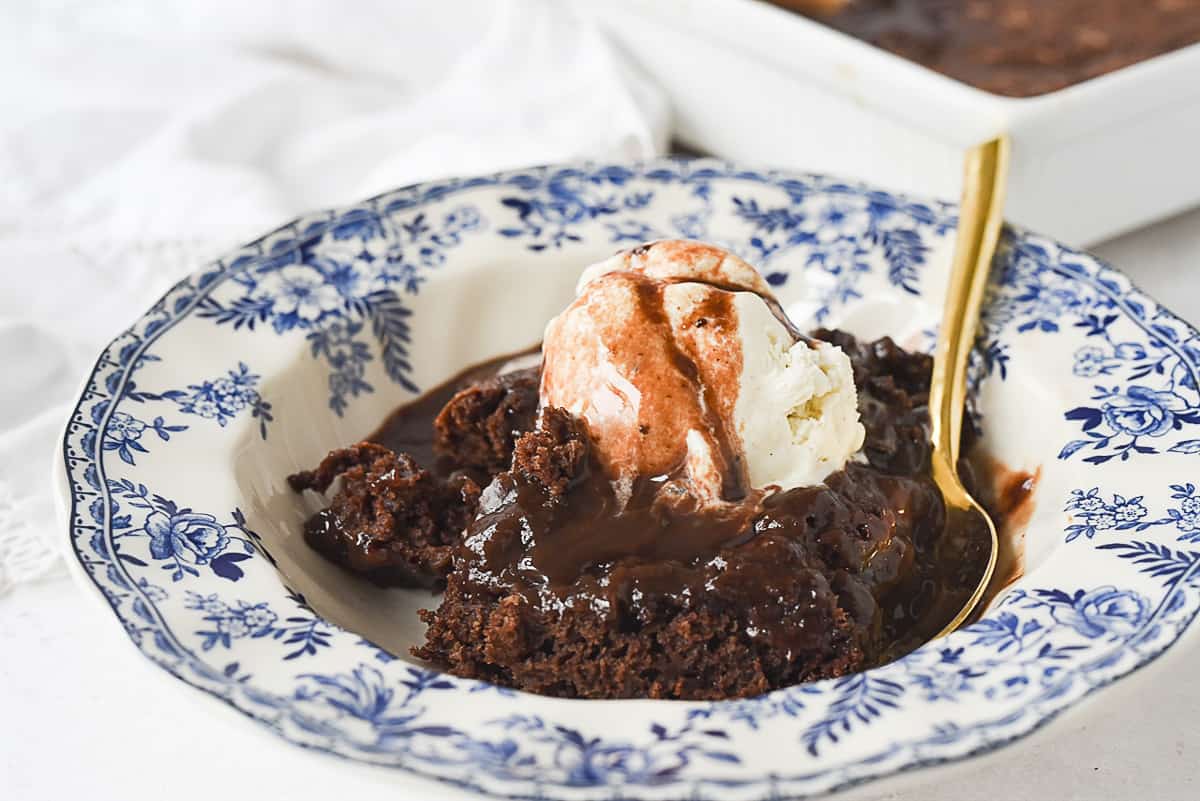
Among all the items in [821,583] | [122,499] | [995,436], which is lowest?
[995,436]

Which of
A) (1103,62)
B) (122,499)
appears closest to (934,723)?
(122,499)

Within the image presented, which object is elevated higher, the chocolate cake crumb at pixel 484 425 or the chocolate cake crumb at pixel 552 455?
the chocolate cake crumb at pixel 552 455

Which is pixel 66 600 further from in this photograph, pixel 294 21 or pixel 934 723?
pixel 294 21

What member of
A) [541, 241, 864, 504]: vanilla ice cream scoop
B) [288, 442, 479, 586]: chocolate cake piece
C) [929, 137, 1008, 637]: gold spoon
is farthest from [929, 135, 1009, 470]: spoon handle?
[288, 442, 479, 586]: chocolate cake piece

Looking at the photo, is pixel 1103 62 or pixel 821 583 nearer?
pixel 821 583

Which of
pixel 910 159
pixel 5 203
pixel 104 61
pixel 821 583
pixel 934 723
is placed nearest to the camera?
pixel 934 723

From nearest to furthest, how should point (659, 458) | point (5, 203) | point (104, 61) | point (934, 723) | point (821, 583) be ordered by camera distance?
point (934, 723), point (821, 583), point (659, 458), point (5, 203), point (104, 61)

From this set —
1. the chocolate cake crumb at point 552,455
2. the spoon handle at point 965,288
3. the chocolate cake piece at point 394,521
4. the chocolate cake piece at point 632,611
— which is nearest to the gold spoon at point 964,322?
the spoon handle at point 965,288

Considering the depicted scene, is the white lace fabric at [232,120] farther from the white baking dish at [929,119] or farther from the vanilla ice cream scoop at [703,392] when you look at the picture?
the vanilla ice cream scoop at [703,392]
